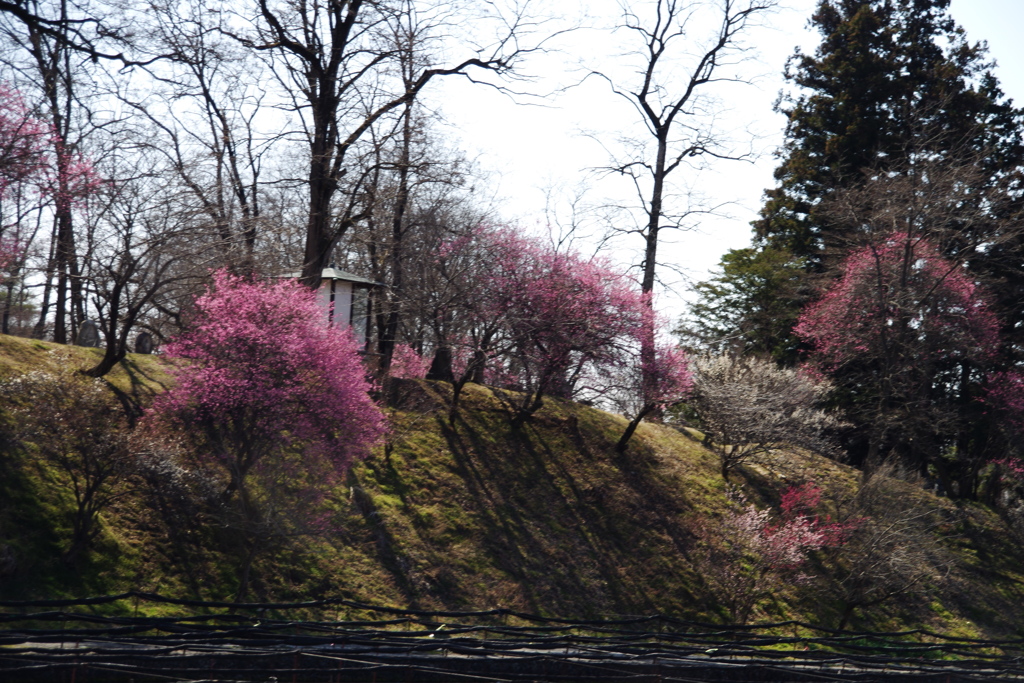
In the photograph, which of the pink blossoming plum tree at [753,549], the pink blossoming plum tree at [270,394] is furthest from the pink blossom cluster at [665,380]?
the pink blossoming plum tree at [270,394]

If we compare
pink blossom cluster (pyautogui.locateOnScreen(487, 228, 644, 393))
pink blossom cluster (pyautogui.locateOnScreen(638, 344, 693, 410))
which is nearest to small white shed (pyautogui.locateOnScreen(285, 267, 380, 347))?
pink blossom cluster (pyautogui.locateOnScreen(487, 228, 644, 393))

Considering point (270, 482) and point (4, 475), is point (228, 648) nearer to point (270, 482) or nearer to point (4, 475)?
point (270, 482)

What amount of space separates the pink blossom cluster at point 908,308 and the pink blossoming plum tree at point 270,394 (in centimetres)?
1470

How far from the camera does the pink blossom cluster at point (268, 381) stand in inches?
482

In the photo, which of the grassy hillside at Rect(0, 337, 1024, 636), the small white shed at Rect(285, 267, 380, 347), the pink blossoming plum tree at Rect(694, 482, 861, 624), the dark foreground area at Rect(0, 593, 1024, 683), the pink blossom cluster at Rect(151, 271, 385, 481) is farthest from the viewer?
the small white shed at Rect(285, 267, 380, 347)

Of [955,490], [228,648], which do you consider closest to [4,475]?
[228,648]

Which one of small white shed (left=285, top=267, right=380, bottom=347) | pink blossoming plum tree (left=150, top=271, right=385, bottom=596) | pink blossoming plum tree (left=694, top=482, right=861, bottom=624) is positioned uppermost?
small white shed (left=285, top=267, right=380, bottom=347)

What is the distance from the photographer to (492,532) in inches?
636

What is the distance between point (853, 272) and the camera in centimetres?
2267

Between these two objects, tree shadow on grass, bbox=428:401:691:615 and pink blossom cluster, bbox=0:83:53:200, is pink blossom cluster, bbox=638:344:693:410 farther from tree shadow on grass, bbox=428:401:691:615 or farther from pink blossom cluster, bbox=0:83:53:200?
pink blossom cluster, bbox=0:83:53:200

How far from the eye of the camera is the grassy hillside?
12.6 metres

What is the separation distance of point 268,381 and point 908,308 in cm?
1659

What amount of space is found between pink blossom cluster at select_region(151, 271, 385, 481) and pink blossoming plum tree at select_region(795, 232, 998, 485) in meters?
14.2

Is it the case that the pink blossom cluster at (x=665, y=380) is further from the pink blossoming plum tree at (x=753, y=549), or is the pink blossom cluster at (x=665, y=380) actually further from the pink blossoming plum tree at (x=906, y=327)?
the pink blossoming plum tree at (x=906, y=327)
